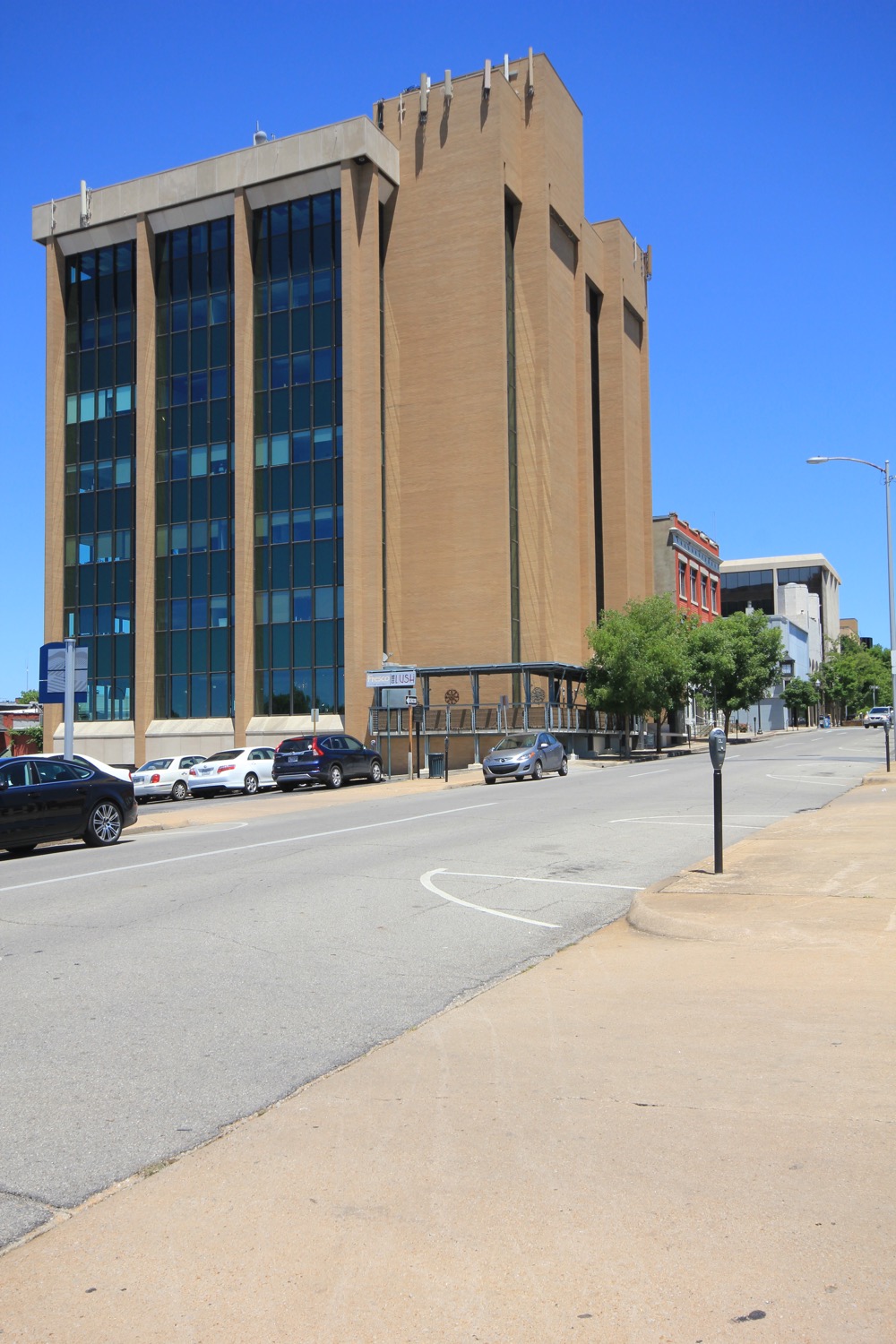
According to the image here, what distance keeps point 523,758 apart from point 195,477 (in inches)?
1020

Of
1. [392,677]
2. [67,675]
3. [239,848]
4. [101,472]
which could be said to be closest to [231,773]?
[392,677]

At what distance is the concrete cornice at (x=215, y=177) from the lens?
49250 millimetres

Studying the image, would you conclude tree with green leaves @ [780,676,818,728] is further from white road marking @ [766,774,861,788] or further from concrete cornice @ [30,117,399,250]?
white road marking @ [766,774,861,788]

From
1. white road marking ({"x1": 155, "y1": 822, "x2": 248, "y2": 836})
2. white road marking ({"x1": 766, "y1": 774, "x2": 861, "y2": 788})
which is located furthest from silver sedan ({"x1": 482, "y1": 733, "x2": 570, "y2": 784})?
white road marking ({"x1": 155, "y1": 822, "x2": 248, "y2": 836})

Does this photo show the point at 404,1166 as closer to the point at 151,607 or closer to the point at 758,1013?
the point at 758,1013

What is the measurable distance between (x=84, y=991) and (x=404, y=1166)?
3.62 metres

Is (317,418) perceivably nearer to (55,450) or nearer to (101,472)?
(101,472)

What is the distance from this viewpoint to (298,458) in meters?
50.8

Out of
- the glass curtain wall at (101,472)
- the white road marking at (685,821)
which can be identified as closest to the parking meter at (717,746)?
the white road marking at (685,821)

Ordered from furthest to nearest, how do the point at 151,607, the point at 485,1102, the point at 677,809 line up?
1. the point at 151,607
2. the point at 677,809
3. the point at 485,1102

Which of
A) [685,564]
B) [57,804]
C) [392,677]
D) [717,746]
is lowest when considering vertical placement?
[57,804]

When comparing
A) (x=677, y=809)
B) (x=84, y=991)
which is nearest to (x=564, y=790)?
(x=677, y=809)

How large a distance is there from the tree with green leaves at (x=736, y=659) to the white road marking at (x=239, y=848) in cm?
4386

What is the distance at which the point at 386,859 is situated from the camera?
1409 cm
